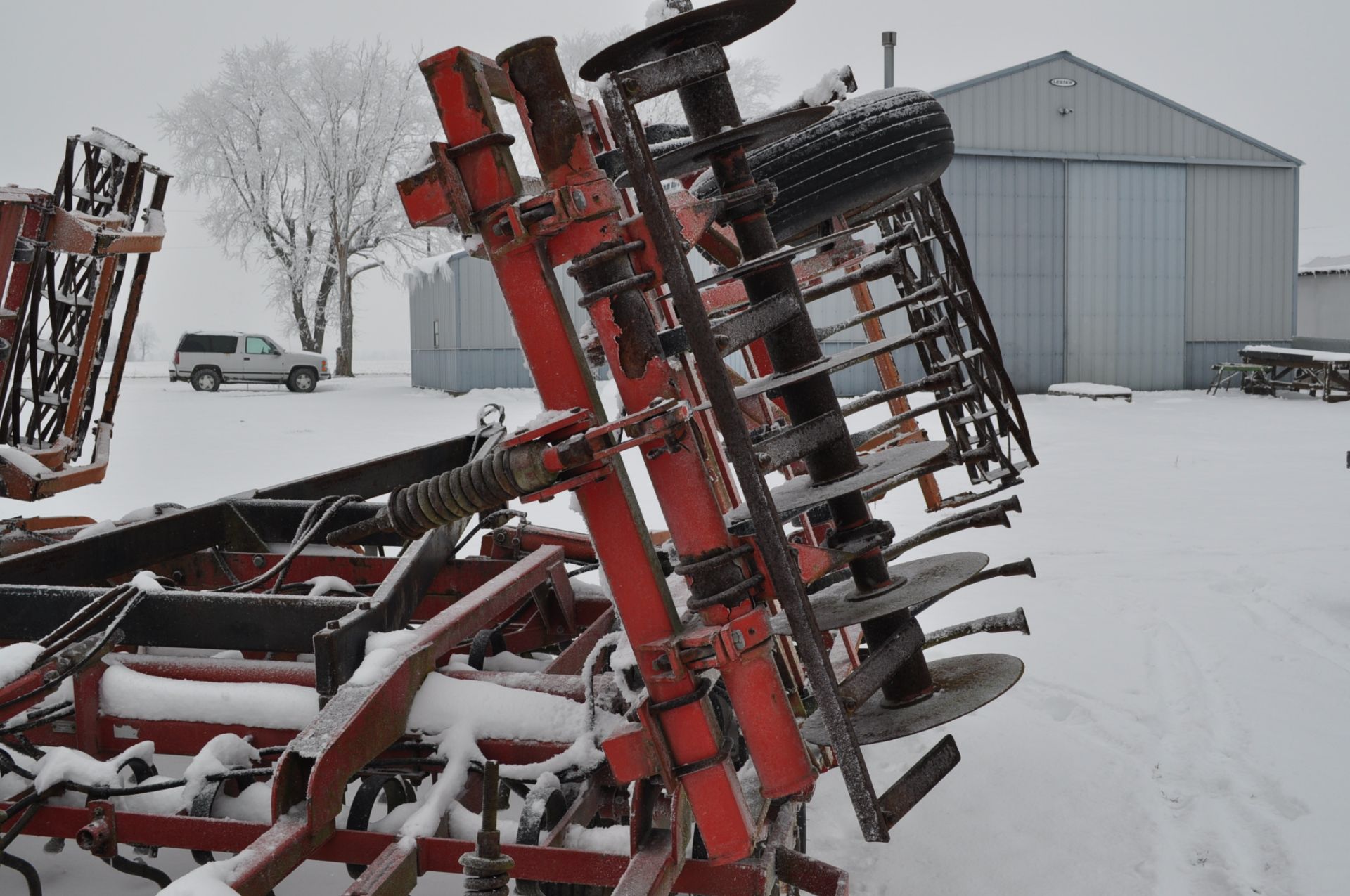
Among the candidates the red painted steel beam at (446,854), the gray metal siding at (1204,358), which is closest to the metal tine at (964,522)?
the red painted steel beam at (446,854)

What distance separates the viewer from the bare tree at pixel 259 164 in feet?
112

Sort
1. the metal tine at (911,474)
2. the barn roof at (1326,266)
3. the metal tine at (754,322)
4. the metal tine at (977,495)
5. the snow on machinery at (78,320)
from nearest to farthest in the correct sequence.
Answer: the metal tine at (754,322)
the metal tine at (911,474)
the metal tine at (977,495)
the snow on machinery at (78,320)
the barn roof at (1326,266)

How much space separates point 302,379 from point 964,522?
26.2m

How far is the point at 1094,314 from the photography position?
2039cm

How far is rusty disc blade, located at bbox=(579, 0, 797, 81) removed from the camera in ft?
6.17

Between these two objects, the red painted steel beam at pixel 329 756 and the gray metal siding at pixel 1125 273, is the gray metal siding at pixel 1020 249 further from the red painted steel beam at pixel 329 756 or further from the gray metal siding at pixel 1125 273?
the red painted steel beam at pixel 329 756

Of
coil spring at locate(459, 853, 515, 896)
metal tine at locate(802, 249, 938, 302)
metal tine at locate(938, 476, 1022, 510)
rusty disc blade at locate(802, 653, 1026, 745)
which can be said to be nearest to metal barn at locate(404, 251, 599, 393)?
metal tine at locate(938, 476, 1022, 510)

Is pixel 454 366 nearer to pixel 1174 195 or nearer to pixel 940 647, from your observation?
pixel 1174 195

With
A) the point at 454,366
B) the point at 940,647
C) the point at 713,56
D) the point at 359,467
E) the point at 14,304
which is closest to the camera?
the point at 713,56

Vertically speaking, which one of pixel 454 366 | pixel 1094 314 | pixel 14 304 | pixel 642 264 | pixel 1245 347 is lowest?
pixel 1245 347

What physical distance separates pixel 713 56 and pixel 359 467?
2.68 metres

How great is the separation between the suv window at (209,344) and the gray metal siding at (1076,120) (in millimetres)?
19180

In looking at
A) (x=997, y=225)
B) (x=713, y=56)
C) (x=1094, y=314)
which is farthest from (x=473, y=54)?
(x=1094, y=314)

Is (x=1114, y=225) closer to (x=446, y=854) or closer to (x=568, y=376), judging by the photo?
(x=568, y=376)
